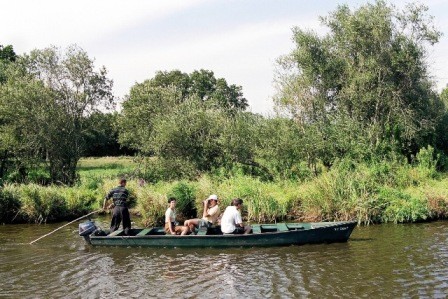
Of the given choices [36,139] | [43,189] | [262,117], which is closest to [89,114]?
[36,139]

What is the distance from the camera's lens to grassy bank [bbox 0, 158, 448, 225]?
19.4 metres

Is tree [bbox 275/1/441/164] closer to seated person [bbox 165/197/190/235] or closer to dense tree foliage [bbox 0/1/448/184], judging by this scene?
dense tree foliage [bbox 0/1/448/184]

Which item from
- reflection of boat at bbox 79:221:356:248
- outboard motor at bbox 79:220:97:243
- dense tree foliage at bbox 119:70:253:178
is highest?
dense tree foliage at bbox 119:70:253:178

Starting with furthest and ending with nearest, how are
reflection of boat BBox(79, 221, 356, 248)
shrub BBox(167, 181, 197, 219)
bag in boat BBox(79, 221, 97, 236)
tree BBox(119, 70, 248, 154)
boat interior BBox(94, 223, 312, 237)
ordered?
tree BBox(119, 70, 248, 154), shrub BBox(167, 181, 197, 219), bag in boat BBox(79, 221, 97, 236), boat interior BBox(94, 223, 312, 237), reflection of boat BBox(79, 221, 356, 248)

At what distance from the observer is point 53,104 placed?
30766 mm

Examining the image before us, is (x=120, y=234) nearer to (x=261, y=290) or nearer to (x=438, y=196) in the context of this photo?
(x=261, y=290)

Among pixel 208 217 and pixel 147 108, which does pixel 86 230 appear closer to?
pixel 208 217

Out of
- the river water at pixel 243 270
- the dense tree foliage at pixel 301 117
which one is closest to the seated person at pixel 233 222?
the river water at pixel 243 270

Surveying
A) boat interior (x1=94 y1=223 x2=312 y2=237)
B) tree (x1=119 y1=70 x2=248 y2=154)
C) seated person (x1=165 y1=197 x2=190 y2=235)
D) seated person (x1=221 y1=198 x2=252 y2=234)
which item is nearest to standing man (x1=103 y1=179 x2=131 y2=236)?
boat interior (x1=94 y1=223 x2=312 y2=237)

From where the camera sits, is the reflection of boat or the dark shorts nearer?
the reflection of boat

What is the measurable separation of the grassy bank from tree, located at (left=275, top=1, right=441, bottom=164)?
2.51 meters

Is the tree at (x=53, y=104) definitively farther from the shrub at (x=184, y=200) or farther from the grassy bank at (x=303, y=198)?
the shrub at (x=184, y=200)

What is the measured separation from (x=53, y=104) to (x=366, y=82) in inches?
743

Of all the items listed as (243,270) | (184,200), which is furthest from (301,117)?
(243,270)
